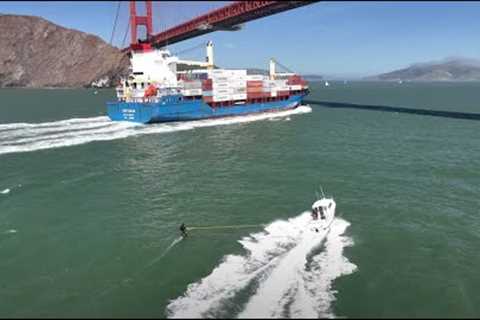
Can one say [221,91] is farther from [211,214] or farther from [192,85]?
[211,214]

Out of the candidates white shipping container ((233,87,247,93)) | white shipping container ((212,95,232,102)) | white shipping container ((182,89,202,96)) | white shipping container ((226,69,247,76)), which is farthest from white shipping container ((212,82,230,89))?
white shipping container ((226,69,247,76))

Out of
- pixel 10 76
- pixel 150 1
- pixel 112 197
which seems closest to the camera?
pixel 112 197

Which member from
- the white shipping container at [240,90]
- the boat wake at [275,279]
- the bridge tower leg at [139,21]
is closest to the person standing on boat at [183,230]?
the boat wake at [275,279]

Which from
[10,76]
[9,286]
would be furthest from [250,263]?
[10,76]

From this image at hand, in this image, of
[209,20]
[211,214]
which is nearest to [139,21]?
[209,20]

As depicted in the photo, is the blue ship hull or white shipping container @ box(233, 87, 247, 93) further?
white shipping container @ box(233, 87, 247, 93)

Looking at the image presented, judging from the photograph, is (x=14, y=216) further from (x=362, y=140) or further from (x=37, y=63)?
(x=37, y=63)

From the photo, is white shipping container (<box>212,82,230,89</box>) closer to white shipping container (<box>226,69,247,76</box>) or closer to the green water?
white shipping container (<box>226,69,247,76</box>)
